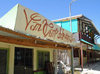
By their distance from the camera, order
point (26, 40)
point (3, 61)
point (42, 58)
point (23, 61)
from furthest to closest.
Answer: point (42, 58)
point (23, 61)
point (3, 61)
point (26, 40)

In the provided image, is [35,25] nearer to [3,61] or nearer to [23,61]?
[3,61]

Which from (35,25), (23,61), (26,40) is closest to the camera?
(26,40)

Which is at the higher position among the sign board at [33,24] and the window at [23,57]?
the sign board at [33,24]

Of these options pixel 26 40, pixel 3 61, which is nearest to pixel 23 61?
pixel 3 61

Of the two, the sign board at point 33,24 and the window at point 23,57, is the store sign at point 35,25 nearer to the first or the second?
the sign board at point 33,24

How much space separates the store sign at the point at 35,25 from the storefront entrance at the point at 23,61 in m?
Answer: 2.09

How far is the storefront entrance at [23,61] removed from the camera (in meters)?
6.35

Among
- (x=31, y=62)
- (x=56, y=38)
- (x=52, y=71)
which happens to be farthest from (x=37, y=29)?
(x=52, y=71)

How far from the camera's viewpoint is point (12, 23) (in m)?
3.81

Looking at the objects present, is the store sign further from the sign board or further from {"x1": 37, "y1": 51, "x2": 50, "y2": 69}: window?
{"x1": 37, "y1": 51, "x2": 50, "y2": 69}: window

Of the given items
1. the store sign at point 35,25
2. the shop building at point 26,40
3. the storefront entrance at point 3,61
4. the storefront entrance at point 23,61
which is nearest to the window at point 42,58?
the shop building at point 26,40

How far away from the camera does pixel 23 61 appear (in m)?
6.80

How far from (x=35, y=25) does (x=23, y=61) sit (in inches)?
118

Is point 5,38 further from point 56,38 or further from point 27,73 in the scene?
point 27,73
